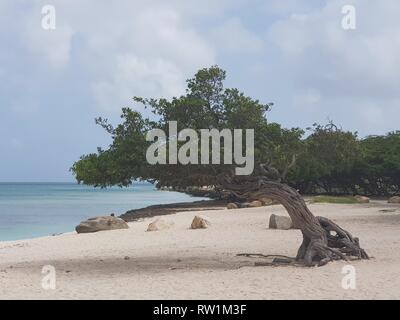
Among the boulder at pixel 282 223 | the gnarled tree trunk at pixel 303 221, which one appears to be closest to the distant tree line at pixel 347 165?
the boulder at pixel 282 223

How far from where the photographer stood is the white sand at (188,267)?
9.27 m

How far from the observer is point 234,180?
44.4 feet

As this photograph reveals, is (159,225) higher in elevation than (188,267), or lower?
lower

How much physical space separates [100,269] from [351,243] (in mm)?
5840

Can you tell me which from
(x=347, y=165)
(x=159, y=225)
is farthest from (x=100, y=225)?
(x=347, y=165)

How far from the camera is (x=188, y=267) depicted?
12250 millimetres

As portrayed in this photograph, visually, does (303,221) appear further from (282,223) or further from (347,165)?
(347,165)

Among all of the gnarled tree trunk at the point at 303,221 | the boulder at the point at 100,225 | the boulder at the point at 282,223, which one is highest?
the gnarled tree trunk at the point at 303,221

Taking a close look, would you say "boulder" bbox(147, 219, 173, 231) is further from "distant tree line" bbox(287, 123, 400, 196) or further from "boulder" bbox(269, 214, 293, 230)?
"distant tree line" bbox(287, 123, 400, 196)

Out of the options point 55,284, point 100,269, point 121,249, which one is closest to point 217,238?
point 121,249

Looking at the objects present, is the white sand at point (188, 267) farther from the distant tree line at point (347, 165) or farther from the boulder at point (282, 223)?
the distant tree line at point (347, 165)

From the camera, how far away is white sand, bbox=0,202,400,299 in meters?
9.27

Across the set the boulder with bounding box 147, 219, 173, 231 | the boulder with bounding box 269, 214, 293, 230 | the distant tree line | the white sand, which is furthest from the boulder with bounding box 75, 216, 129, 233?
the distant tree line
